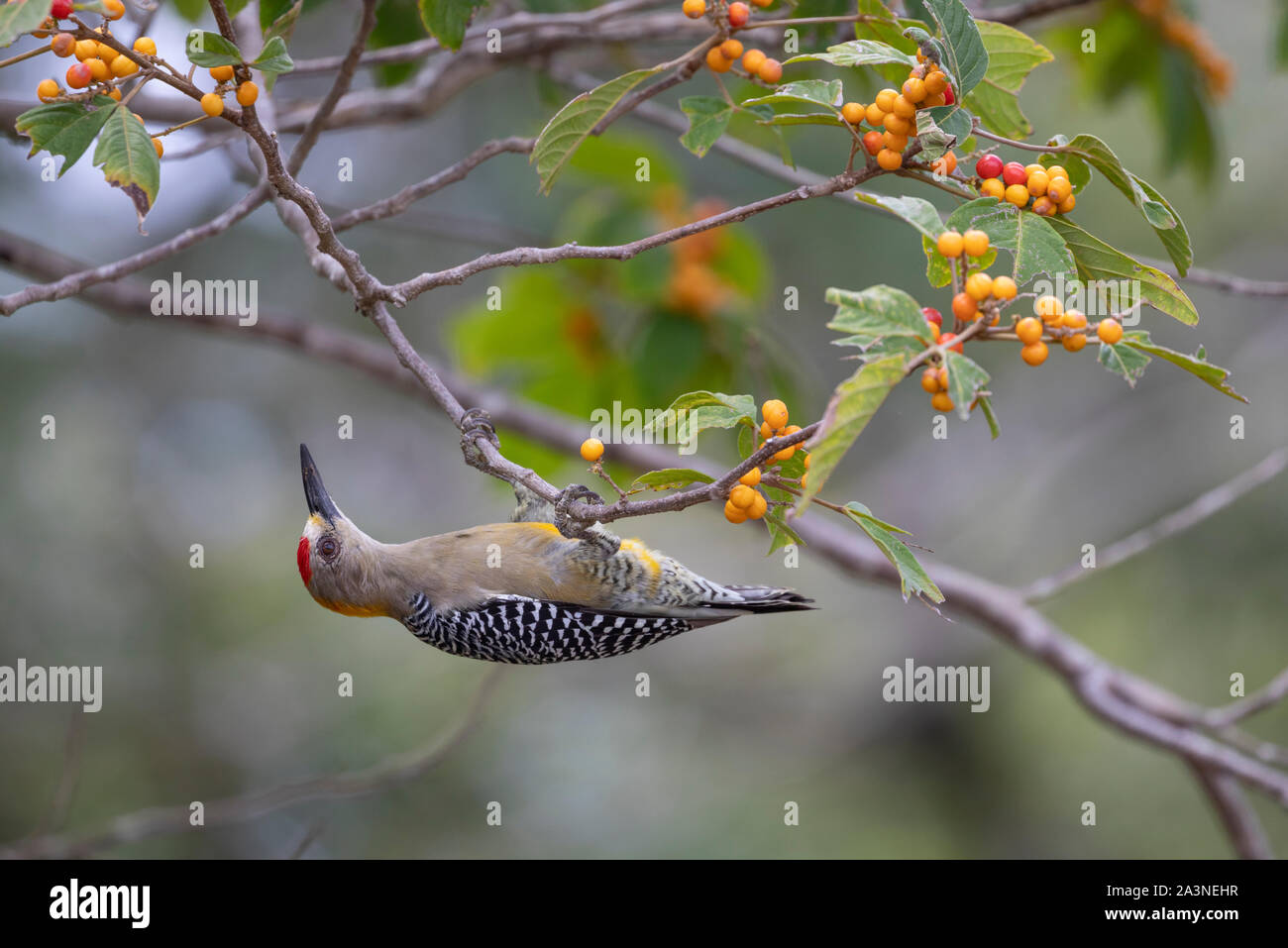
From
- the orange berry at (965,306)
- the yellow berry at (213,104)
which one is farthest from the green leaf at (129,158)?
the orange berry at (965,306)

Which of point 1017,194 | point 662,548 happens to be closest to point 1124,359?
point 1017,194

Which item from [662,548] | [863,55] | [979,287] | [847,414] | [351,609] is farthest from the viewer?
[662,548]

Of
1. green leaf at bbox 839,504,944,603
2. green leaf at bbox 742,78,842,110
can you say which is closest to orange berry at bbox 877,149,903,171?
green leaf at bbox 742,78,842,110

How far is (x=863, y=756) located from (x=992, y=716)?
3.47 ft

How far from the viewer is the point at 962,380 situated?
1271 millimetres

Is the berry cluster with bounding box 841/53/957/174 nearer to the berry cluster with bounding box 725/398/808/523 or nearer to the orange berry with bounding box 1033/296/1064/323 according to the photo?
the orange berry with bounding box 1033/296/1064/323

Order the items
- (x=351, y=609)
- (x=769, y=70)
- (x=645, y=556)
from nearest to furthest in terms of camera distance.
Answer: (x=769, y=70) < (x=645, y=556) < (x=351, y=609)

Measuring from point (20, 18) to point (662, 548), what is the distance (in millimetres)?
6802

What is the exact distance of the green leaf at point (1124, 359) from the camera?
1.38 m

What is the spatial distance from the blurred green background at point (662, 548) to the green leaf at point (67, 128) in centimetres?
405

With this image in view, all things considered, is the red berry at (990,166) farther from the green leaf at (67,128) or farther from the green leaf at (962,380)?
the green leaf at (67,128)

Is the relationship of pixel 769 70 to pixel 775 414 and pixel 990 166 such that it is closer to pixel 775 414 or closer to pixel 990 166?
pixel 990 166

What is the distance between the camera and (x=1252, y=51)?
24.5 ft

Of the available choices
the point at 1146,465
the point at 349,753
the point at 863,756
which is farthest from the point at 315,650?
the point at 1146,465
